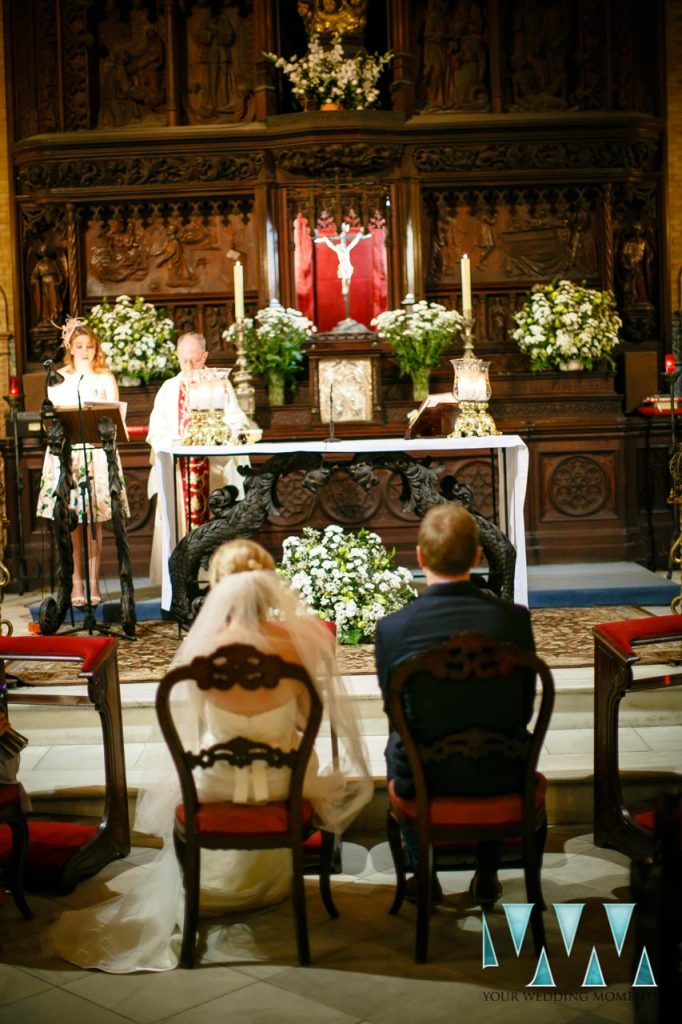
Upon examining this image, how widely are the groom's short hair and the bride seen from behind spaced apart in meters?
0.50

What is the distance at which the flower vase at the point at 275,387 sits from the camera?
32.8ft

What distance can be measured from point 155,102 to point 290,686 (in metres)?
8.06

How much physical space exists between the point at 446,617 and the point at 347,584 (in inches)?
131

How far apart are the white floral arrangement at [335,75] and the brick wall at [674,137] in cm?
255

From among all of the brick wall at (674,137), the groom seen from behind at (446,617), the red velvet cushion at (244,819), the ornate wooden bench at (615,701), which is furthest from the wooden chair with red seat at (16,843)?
the brick wall at (674,137)

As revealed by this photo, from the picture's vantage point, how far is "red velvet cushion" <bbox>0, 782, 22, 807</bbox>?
436 cm

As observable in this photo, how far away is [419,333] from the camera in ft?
31.6

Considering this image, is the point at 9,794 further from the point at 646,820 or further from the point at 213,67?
the point at 213,67

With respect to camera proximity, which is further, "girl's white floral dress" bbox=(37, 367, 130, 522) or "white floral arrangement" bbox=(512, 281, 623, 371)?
"white floral arrangement" bbox=(512, 281, 623, 371)

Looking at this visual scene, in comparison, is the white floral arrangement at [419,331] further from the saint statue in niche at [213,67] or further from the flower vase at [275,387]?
the saint statue in niche at [213,67]

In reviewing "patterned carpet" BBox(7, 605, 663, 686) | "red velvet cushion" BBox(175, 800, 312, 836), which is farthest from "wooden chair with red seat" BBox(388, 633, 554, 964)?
"patterned carpet" BBox(7, 605, 663, 686)

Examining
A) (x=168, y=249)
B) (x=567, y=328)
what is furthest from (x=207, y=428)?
(x=168, y=249)

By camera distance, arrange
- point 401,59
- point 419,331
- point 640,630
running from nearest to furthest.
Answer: point 640,630, point 419,331, point 401,59

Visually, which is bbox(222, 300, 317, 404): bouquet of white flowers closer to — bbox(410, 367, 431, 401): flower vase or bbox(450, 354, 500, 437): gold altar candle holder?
bbox(410, 367, 431, 401): flower vase
